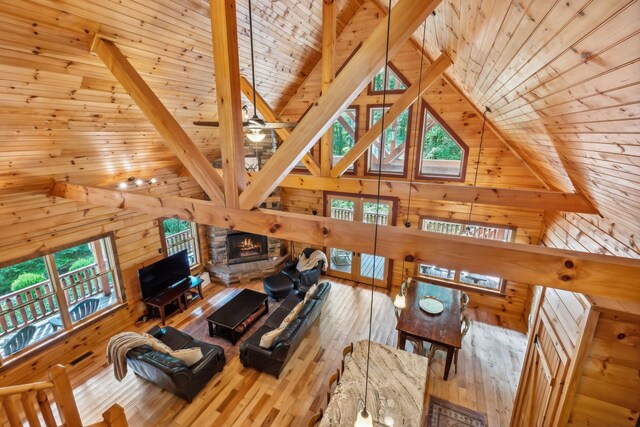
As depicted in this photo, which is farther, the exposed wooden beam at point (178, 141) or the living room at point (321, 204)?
the exposed wooden beam at point (178, 141)

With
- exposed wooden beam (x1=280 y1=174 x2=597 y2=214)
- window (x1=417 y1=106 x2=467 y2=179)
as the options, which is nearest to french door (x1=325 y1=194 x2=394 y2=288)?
window (x1=417 y1=106 x2=467 y2=179)

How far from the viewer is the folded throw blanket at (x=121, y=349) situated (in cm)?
398

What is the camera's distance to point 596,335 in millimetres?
2111

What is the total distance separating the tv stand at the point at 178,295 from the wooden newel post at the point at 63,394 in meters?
3.53

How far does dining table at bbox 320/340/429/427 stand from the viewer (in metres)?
2.80

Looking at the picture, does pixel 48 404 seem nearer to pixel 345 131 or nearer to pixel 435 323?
pixel 435 323

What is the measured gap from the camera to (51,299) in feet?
16.5

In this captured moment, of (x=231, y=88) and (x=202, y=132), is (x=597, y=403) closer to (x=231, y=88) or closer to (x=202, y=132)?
(x=231, y=88)

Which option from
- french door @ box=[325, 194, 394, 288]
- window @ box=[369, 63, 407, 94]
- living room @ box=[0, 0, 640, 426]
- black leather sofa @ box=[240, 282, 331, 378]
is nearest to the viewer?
living room @ box=[0, 0, 640, 426]

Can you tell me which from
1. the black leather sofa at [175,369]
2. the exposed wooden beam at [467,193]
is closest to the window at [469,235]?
the exposed wooden beam at [467,193]

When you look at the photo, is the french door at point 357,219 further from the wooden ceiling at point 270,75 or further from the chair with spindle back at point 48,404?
the chair with spindle back at point 48,404

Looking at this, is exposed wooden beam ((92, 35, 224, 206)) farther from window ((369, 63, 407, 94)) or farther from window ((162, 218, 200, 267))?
window ((369, 63, 407, 94))

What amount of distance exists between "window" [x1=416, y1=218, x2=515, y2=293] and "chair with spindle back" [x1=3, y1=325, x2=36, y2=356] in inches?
298

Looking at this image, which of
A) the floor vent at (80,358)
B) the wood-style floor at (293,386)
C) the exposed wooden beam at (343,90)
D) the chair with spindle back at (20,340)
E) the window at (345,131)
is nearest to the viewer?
the exposed wooden beam at (343,90)
